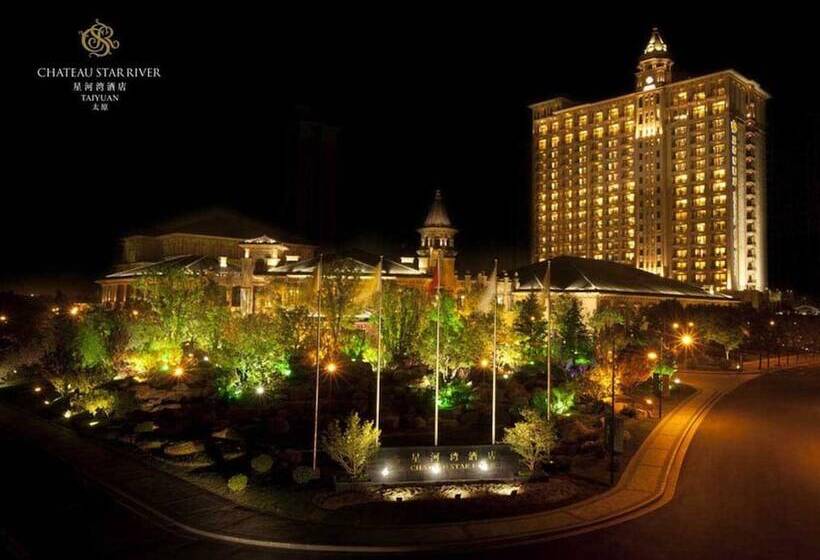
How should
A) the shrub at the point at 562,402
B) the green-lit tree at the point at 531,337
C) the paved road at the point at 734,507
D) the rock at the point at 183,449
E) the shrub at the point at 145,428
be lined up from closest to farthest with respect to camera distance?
the paved road at the point at 734,507 → the rock at the point at 183,449 → the shrub at the point at 145,428 → the shrub at the point at 562,402 → the green-lit tree at the point at 531,337

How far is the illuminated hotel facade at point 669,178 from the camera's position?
144500mm

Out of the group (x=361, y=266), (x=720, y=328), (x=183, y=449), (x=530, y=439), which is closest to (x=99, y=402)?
(x=183, y=449)

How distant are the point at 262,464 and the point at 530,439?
40.2 ft

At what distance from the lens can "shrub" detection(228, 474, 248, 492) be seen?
28250 mm

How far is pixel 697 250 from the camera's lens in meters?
146

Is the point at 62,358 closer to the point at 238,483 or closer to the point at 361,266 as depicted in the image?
the point at 361,266

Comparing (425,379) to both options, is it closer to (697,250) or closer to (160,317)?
(160,317)

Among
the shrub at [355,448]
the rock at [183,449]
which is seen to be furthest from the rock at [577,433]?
the rock at [183,449]

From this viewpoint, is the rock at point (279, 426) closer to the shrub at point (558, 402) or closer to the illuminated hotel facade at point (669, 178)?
the shrub at point (558, 402)

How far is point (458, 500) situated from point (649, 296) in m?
85.0

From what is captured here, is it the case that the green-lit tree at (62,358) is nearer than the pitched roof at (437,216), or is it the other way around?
the green-lit tree at (62,358)

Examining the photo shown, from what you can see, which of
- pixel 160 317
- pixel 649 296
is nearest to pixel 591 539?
pixel 160 317

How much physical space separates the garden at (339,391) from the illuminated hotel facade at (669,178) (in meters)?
82.7

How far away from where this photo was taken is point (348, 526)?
2378cm
